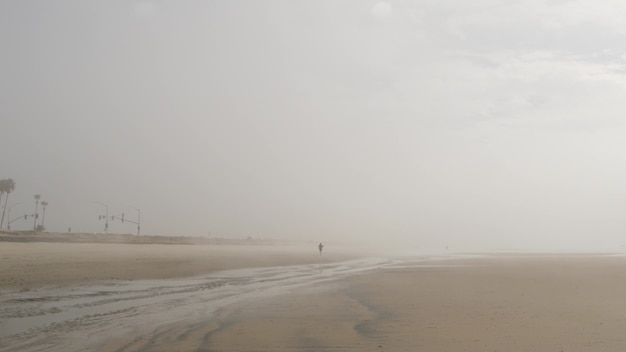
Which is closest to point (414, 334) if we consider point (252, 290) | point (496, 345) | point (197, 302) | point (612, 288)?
point (496, 345)

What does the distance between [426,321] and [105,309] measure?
1260 centimetres

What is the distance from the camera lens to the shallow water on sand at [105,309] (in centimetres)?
1266

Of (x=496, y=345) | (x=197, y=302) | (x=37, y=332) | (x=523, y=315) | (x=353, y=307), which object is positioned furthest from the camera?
(x=197, y=302)

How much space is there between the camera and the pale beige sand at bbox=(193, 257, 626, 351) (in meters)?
11.4

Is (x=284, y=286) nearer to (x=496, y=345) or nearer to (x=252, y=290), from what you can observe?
(x=252, y=290)

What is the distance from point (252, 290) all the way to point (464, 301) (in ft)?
37.3

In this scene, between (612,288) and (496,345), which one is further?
(612,288)

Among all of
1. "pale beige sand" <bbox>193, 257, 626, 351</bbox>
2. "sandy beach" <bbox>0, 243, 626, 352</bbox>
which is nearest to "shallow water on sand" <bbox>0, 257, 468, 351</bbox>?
"sandy beach" <bbox>0, 243, 626, 352</bbox>

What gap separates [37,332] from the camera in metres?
13.4

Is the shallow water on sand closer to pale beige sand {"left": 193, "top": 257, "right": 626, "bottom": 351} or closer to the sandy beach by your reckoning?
the sandy beach

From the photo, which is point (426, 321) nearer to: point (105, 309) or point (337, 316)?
point (337, 316)

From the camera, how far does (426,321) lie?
47.3ft

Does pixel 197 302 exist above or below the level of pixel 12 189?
below

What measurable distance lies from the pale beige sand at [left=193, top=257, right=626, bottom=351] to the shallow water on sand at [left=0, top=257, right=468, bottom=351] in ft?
6.18
